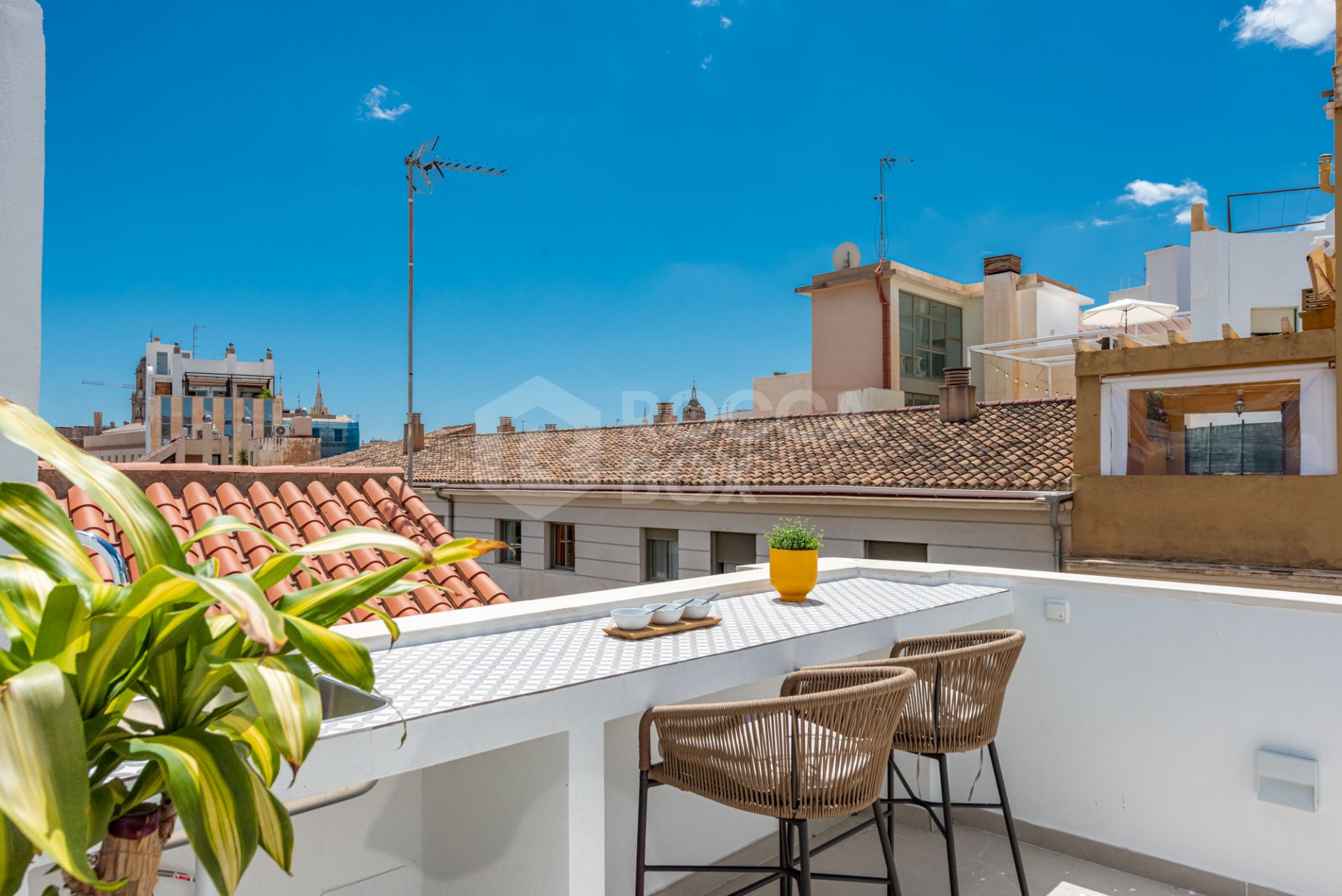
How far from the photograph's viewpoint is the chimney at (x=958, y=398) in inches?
419

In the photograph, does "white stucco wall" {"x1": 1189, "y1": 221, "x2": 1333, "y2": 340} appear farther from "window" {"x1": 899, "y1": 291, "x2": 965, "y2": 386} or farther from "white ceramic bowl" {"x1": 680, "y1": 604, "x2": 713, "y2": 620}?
"white ceramic bowl" {"x1": 680, "y1": 604, "x2": 713, "y2": 620}

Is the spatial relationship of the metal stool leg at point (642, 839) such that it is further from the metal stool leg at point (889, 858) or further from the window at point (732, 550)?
the window at point (732, 550)

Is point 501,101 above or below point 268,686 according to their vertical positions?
above

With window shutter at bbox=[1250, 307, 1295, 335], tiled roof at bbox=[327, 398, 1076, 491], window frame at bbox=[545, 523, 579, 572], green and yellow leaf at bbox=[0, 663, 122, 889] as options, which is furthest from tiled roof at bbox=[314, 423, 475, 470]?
green and yellow leaf at bbox=[0, 663, 122, 889]

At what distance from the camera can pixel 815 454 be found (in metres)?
11.0

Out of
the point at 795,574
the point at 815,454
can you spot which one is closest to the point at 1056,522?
the point at 815,454

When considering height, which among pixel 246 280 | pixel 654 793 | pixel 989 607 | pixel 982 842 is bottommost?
pixel 982 842

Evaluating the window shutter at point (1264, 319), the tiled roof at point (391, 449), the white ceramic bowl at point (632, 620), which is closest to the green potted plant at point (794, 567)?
the white ceramic bowl at point (632, 620)

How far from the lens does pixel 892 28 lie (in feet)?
51.4

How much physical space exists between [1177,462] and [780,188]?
2110 centimetres

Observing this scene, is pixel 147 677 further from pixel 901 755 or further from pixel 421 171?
pixel 421 171

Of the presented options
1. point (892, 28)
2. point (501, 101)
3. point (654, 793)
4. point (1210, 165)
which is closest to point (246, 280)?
point (501, 101)

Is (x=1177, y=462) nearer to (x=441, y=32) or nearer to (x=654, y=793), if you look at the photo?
(x=654, y=793)

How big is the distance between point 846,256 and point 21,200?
55.4 feet
